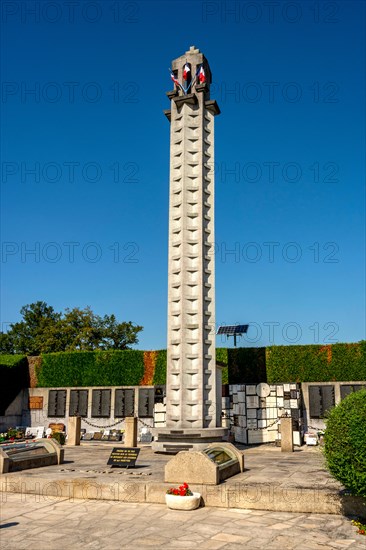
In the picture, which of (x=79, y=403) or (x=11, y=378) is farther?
(x=11, y=378)

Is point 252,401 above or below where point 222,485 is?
above

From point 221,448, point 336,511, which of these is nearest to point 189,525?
point 336,511

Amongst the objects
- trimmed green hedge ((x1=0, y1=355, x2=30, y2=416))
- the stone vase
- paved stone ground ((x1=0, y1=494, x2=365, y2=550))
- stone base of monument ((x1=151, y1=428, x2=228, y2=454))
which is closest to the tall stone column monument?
stone base of monument ((x1=151, y1=428, x2=228, y2=454))

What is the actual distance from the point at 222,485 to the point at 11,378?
25.3 metres

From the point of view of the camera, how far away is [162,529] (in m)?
11.4

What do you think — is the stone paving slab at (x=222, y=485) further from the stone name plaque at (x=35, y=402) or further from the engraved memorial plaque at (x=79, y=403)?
the stone name plaque at (x=35, y=402)

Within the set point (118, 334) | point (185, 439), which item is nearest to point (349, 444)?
point (185, 439)

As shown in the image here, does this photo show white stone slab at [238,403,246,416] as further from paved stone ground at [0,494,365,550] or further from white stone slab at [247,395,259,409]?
paved stone ground at [0,494,365,550]

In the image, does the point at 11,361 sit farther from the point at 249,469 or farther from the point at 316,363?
the point at 249,469

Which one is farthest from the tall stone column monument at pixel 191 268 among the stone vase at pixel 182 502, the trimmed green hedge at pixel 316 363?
the stone vase at pixel 182 502

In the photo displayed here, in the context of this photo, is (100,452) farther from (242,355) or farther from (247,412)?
(242,355)

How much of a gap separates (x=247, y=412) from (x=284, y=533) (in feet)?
58.2

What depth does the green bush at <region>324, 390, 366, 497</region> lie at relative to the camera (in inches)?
430

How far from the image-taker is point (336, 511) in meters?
12.6
